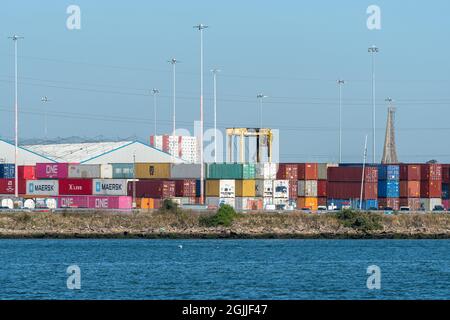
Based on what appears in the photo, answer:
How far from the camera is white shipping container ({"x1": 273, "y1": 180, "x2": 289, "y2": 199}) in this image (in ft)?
302

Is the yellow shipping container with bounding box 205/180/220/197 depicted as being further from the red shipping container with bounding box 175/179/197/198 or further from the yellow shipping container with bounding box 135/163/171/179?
the yellow shipping container with bounding box 135/163/171/179

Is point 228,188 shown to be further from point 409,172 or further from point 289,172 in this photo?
point 409,172

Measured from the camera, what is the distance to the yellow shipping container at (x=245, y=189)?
9269cm

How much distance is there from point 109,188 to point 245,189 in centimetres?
1388

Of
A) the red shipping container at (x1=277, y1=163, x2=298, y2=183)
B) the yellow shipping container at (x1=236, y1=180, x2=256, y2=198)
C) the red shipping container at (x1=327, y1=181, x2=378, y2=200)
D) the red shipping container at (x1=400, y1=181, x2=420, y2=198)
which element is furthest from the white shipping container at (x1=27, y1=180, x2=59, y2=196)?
the red shipping container at (x1=400, y1=181, x2=420, y2=198)

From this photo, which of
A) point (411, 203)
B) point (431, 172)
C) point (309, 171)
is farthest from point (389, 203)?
point (309, 171)

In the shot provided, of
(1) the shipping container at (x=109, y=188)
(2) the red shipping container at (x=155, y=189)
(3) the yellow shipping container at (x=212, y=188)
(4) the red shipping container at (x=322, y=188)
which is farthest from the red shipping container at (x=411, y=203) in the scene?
(1) the shipping container at (x=109, y=188)

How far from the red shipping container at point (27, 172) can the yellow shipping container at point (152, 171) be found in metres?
11.4

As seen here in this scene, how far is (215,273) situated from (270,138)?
59799 mm

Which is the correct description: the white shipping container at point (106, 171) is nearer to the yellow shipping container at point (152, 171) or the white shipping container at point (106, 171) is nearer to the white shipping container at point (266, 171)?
the yellow shipping container at point (152, 171)

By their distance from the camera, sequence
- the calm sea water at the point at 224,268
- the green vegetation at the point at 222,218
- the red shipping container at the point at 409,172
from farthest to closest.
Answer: the red shipping container at the point at 409,172, the green vegetation at the point at 222,218, the calm sea water at the point at 224,268

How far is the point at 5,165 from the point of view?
3831 inches
